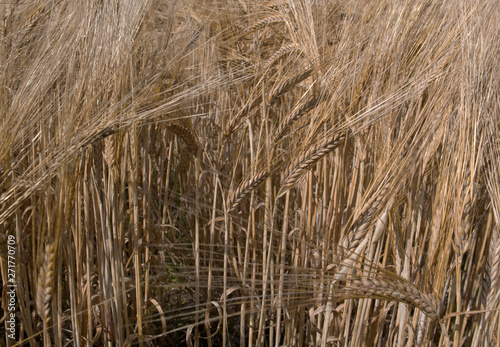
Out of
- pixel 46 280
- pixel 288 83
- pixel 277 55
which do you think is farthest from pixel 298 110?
pixel 46 280

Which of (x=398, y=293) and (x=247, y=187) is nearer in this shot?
(x=398, y=293)

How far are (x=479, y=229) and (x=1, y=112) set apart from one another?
4.07ft

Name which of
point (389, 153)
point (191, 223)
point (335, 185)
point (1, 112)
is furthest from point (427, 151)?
point (1, 112)

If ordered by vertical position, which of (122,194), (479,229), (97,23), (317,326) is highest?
(97,23)

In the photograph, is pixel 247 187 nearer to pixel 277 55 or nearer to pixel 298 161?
pixel 298 161

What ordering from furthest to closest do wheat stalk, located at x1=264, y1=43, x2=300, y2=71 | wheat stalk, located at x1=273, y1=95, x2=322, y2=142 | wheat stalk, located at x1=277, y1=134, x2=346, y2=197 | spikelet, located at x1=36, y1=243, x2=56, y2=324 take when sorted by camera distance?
1. wheat stalk, located at x1=264, y1=43, x2=300, y2=71
2. wheat stalk, located at x1=273, y1=95, x2=322, y2=142
3. wheat stalk, located at x1=277, y1=134, x2=346, y2=197
4. spikelet, located at x1=36, y1=243, x2=56, y2=324

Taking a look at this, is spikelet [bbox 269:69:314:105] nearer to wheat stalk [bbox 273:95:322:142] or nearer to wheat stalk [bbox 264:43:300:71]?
wheat stalk [bbox 273:95:322:142]

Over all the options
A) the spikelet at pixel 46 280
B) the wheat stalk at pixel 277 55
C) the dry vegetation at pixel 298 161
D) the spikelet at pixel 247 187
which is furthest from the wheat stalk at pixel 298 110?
the spikelet at pixel 46 280

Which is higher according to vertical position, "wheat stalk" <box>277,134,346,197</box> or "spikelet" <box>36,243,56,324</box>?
"wheat stalk" <box>277,134,346,197</box>

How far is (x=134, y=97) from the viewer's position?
3.08 ft

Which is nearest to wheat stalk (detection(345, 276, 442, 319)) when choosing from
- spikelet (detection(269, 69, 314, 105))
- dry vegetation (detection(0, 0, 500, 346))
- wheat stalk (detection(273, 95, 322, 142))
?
dry vegetation (detection(0, 0, 500, 346))

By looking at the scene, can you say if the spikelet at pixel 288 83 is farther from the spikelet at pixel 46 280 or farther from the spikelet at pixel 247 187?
the spikelet at pixel 46 280

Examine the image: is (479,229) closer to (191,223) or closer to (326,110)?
(326,110)

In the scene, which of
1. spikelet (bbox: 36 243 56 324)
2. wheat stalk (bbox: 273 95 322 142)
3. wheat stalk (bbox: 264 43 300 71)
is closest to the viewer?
spikelet (bbox: 36 243 56 324)
